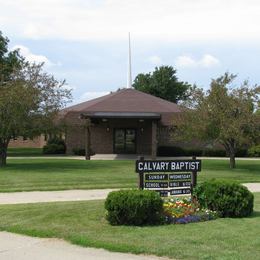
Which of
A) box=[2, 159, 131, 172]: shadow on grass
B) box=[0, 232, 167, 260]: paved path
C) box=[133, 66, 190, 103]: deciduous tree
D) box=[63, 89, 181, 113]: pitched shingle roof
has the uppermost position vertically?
box=[133, 66, 190, 103]: deciduous tree

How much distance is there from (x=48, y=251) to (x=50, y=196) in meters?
7.80

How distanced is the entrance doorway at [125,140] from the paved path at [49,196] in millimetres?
27972

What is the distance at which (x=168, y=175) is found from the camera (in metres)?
11.9

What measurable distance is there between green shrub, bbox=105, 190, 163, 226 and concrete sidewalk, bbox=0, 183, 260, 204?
511 cm

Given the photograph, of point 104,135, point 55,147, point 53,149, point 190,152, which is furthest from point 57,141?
point 190,152

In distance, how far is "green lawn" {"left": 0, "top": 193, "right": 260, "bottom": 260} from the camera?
794cm

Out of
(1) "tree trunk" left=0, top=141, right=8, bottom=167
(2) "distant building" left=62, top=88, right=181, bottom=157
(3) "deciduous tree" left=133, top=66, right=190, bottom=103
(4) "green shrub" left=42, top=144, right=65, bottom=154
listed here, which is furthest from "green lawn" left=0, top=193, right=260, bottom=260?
(3) "deciduous tree" left=133, top=66, right=190, bottom=103

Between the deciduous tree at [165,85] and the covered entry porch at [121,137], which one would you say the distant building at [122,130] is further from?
the deciduous tree at [165,85]

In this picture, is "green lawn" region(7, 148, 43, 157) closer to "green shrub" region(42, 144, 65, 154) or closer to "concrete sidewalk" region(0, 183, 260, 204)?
"green shrub" region(42, 144, 65, 154)

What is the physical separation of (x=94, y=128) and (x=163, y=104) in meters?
6.18

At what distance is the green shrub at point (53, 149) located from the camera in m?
44.5

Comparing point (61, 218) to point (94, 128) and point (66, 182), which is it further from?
point (94, 128)

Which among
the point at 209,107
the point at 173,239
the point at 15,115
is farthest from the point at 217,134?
the point at 173,239

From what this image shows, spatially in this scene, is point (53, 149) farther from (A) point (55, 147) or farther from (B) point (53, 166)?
(B) point (53, 166)
